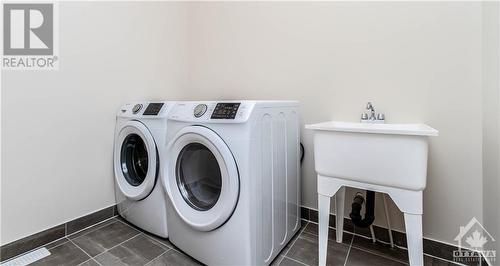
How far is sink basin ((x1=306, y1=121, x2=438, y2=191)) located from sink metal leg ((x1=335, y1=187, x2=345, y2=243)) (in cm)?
37

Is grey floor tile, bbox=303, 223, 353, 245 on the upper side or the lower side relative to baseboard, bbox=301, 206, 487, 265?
lower

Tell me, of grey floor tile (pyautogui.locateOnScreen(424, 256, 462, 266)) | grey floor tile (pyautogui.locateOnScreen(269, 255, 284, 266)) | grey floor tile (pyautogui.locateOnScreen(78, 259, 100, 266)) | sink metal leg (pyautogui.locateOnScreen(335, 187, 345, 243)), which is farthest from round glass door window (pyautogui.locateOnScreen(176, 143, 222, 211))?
grey floor tile (pyautogui.locateOnScreen(424, 256, 462, 266))

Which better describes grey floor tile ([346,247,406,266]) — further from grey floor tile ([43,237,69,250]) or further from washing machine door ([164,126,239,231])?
grey floor tile ([43,237,69,250])

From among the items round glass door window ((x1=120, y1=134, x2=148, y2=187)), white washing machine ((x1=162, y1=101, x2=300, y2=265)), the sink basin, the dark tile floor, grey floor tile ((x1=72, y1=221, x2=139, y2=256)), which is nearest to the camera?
the sink basin

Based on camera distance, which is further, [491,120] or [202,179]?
[202,179]

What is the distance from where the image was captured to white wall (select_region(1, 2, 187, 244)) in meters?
1.22

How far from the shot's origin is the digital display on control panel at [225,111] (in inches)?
39.5

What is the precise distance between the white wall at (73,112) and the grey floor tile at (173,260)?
701 millimetres

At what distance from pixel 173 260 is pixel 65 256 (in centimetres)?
60

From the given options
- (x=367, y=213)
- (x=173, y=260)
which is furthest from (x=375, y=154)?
(x=173, y=260)

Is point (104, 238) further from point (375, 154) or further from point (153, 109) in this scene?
point (375, 154)

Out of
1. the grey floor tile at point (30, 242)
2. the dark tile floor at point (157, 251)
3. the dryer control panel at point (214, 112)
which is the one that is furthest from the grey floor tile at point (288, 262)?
the grey floor tile at point (30, 242)

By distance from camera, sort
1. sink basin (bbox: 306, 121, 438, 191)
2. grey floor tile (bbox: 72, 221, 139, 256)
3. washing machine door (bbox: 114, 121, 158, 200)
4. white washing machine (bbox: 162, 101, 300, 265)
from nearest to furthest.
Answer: sink basin (bbox: 306, 121, 438, 191), white washing machine (bbox: 162, 101, 300, 265), grey floor tile (bbox: 72, 221, 139, 256), washing machine door (bbox: 114, 121, 158, 200)

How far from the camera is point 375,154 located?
955 millimetres
